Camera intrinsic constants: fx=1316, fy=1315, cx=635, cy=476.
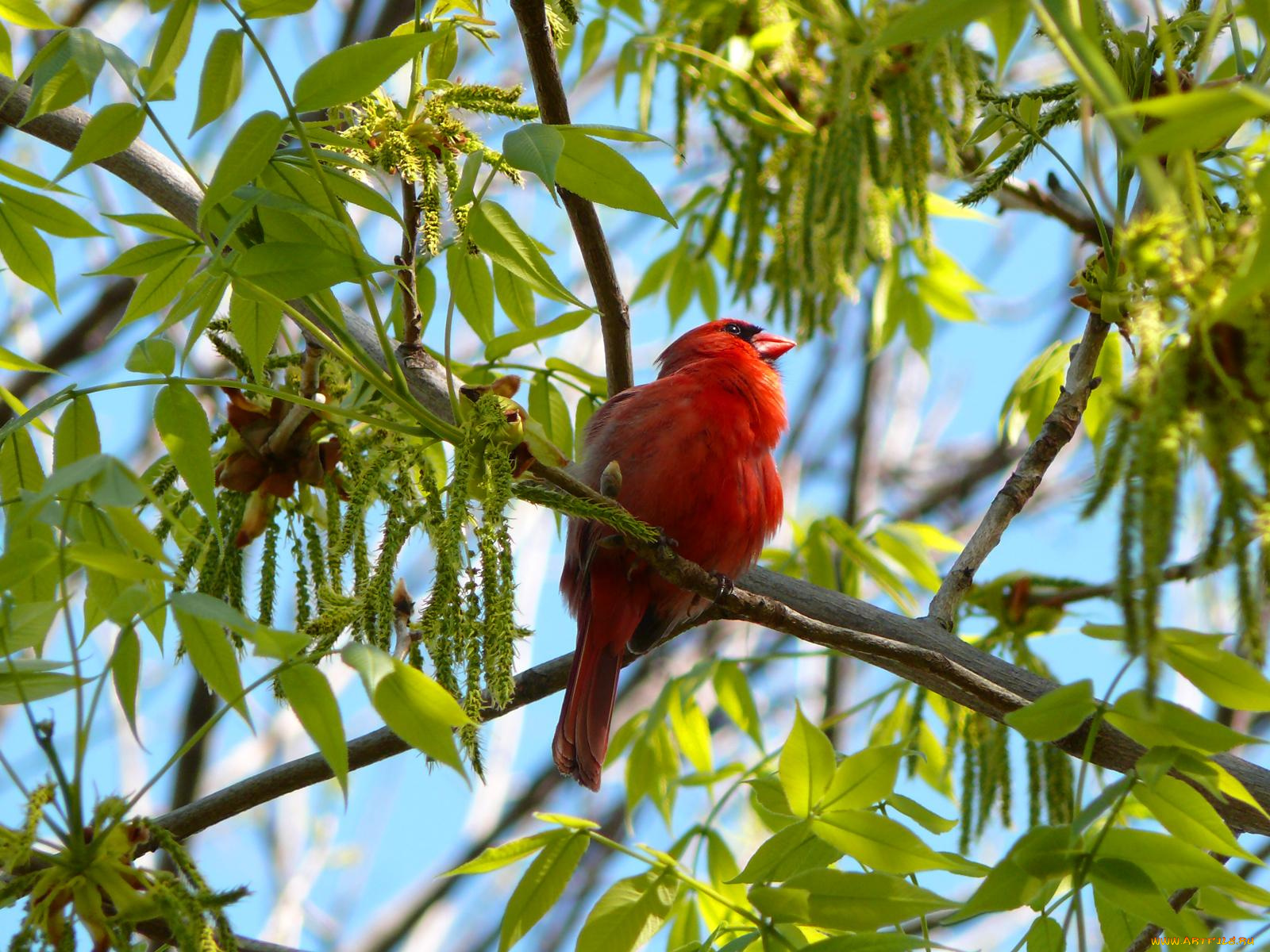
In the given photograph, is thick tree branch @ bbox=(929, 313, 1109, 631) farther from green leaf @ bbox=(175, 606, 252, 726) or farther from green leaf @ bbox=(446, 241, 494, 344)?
green leaf @ bbox=(175, 606, 252, 726)

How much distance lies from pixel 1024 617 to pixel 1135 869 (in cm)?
158

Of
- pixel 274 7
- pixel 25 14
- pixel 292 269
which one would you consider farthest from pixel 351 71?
pixel 25 14

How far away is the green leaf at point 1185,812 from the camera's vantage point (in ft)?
6.56

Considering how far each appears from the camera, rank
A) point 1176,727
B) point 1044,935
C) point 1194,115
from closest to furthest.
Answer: point 1194,115
point 1176,727
point 1044,935

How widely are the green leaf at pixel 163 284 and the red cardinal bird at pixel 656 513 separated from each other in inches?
60.2

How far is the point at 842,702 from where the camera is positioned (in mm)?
6891

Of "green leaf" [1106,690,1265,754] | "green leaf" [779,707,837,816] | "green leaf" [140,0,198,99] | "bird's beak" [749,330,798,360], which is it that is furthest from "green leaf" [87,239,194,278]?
"bird's beak" [749,330,798,360]

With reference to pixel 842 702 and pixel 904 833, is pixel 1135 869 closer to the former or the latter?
pixel 904 833

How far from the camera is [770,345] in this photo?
511 cm

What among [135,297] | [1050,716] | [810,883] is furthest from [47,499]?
[1050,716]

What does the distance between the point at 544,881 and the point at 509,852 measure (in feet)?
0.35

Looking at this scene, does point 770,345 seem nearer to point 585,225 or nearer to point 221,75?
point 585,225

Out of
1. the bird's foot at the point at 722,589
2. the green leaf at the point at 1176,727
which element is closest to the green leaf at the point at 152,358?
the bird's foot at the point at 722,589

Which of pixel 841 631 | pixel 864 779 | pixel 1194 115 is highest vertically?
pixel 841 631
